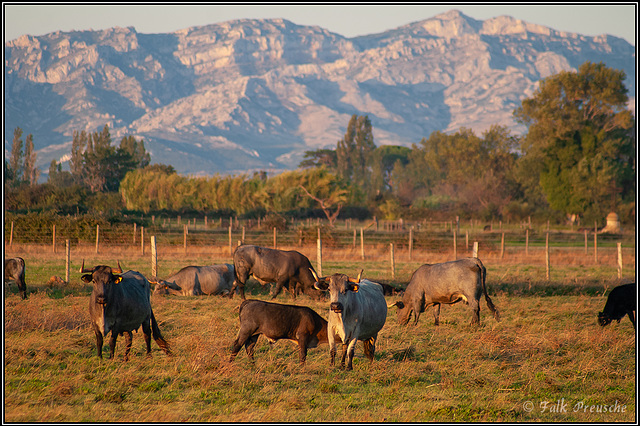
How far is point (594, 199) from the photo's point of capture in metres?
63.4

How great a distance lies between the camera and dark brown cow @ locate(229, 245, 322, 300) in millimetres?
17266

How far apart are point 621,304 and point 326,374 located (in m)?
5.96

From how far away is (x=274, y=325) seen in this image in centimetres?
986

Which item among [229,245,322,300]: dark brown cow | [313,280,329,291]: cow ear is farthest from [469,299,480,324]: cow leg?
[229,245,322,300]: dark brown cow

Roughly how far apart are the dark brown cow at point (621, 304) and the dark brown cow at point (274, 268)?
24.9ft

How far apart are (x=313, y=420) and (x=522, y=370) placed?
3782 mm

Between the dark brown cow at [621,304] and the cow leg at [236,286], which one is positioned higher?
the dark brown cow at [621,304]

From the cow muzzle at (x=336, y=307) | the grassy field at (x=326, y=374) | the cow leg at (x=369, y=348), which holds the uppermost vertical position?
the cow muzzle at (x=336, y=307)

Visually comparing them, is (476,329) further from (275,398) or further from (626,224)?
(626,224)

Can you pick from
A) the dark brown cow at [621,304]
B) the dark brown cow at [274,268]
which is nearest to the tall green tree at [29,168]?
the dark brown cow at [274,268]

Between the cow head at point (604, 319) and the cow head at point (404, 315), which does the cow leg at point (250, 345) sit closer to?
the cow head at point (404, 315)

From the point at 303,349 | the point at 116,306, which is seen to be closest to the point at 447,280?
the point at 303,349

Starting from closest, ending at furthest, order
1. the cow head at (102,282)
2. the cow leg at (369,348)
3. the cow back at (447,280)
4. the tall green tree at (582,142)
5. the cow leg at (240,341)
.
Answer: the cow head at (102,282) → the cow leg at (240,341) → the cow leg at (369,348) → the cow back at (447,280) → the tall green tree at (582,142)

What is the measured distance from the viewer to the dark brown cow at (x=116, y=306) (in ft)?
31.7
